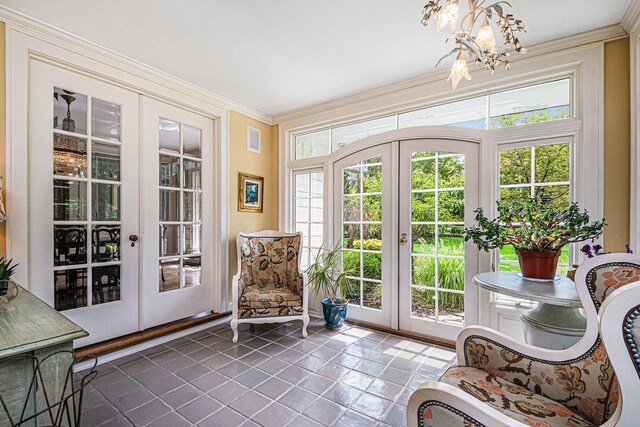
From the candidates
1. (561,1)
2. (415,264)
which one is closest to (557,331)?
(415,264)

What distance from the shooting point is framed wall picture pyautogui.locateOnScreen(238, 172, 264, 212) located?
3.70 metres

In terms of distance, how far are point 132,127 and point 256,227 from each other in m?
1.77

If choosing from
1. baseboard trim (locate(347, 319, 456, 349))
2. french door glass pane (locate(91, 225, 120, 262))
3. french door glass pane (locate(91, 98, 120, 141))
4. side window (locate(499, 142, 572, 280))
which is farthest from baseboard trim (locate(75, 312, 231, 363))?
side window (locate(499, 142, 572, 280))

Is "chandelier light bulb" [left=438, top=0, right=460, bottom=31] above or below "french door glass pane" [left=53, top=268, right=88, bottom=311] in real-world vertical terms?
above

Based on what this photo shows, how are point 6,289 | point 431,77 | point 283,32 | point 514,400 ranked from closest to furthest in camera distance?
point 514,400, point 6,289, point 283,32, point 431,77

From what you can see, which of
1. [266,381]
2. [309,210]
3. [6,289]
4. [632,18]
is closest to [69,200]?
[6,289]

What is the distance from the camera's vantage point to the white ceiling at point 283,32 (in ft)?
6.48

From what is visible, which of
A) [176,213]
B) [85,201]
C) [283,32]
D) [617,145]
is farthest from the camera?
[176,213]

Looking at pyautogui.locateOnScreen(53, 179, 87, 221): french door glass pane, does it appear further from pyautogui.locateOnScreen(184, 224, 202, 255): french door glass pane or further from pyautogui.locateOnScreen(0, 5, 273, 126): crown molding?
pyautogui.locateOnScreen(0, 5, 273, 126): crown molding

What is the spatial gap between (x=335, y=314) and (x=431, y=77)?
8.41 feet

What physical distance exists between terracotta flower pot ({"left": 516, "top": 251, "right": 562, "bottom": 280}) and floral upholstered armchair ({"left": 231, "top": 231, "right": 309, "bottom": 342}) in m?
1.89

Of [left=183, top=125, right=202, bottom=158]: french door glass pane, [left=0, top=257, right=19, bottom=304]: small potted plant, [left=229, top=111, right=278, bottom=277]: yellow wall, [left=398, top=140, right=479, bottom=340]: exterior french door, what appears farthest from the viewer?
[left=229, top=111, right=278, bottom=277]: yellow wall

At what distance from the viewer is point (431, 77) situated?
288 centimetres

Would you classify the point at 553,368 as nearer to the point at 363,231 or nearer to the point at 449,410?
the point at 449,410
